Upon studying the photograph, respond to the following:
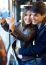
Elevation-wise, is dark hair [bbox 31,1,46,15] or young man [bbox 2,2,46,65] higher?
dark hair [bbox 31,1,46,15]

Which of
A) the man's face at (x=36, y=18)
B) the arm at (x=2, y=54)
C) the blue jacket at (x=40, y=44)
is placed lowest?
the arm at (x=2, y=54)

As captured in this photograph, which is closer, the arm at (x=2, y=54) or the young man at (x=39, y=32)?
the young man at (x=39, y=32)

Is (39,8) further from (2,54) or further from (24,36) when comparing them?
(2,54)

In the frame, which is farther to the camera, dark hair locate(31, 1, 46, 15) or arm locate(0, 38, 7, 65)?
arm locate(0, 38, 7, 65)

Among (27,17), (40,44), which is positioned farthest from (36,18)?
(40,44)

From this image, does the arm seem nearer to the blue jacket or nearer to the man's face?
the blue jacket

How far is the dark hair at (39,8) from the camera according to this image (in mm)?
1283

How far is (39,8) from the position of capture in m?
1.29

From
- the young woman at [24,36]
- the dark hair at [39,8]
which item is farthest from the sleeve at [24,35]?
the dark hair at [39,8]

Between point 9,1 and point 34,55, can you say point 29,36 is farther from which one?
point 9,1

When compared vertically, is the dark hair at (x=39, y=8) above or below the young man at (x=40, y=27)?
above

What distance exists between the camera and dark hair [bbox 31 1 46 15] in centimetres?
128

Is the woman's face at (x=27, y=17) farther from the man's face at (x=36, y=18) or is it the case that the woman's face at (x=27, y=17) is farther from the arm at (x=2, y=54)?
the arm at (x=2, y=54)

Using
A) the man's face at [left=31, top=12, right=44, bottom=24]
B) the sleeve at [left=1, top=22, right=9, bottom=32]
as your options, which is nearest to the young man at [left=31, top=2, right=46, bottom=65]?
the man's face at [left=31, top=12, right=44, bottom=24]
